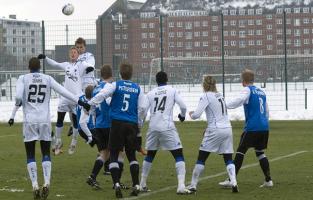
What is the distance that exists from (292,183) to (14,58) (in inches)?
1026

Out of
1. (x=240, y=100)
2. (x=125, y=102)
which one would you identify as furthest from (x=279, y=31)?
(x=125, y=102)

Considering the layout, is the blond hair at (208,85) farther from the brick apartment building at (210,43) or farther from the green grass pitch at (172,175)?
the brick apartment building at (210,43)

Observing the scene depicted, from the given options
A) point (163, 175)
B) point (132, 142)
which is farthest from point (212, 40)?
point (132, 142)

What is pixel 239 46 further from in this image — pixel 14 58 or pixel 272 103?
pixel 14 58

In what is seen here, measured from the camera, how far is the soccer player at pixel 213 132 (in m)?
13.6

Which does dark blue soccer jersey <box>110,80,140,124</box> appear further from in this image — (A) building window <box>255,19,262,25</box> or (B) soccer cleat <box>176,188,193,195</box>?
(A) building window <box>255,19,262,25</box>

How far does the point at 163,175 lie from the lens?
→ 16.0 metres

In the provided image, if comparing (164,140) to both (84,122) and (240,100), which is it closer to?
(240,100)

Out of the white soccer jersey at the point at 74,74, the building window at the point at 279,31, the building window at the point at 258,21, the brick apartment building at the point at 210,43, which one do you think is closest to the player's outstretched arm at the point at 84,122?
the white soccer jersey at the point at 74,74

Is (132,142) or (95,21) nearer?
(132,142)

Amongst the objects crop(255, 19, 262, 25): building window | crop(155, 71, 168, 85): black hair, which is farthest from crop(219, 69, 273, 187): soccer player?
crop(255, 19, 262, 25): building window

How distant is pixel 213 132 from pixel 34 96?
2958 millimetres

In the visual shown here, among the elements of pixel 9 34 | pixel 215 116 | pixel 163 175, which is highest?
pixel 9 34

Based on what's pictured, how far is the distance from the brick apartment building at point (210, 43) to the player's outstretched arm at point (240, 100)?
2348cm
